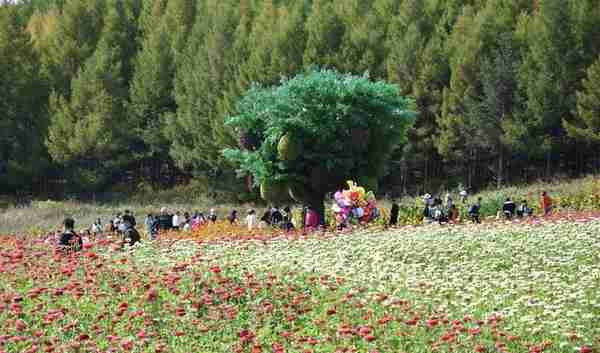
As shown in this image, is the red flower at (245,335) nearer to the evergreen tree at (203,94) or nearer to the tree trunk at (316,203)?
the tree trunk at (316,203)

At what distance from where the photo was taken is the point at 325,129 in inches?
1214

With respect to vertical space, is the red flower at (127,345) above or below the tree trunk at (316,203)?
below

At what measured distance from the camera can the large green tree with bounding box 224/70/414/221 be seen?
101 ft

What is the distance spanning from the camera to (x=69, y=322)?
1220 cm

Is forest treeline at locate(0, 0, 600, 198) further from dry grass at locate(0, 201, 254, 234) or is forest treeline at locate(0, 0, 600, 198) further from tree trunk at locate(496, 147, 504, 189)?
dry grass at locate(0, 201, 254, 234)

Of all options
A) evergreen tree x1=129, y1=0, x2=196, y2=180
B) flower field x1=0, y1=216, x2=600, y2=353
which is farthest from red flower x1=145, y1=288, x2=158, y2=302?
evergreen tree x1=129, y1=0, x2=196, y2=180

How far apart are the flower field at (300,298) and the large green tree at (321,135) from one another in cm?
1221

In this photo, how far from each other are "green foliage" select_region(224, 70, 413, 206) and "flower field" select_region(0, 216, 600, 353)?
12.2m

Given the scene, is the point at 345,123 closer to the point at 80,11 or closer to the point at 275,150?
the point at 275,150

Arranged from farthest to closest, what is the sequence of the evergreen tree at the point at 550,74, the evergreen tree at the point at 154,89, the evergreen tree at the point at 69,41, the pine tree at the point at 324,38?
the evergreen tree at the point at 69,41 < the evergreen tree at the point at 154,89 < the pine tree at the point at 324,38 < the evergreen tree at the point at 550,74

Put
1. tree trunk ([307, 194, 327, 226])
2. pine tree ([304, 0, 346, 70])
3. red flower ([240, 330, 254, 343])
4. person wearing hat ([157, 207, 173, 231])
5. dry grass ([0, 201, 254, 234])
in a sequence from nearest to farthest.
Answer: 1. red flower ([240, 330, 254, 343])
2. tree trunk ([307, 194, 327, 226])
3. person wearing hat ([157, 207, 173, 231])
4. dry grass ([0, 201, 254, 234])
5. pine tree ([304, 0, 346, 70])

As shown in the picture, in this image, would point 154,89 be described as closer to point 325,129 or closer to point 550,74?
point 550,74

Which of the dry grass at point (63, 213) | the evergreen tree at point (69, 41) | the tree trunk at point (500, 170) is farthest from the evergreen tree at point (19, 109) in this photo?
the tree trunk at point (500, 170)

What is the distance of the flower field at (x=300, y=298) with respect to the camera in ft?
38.1
